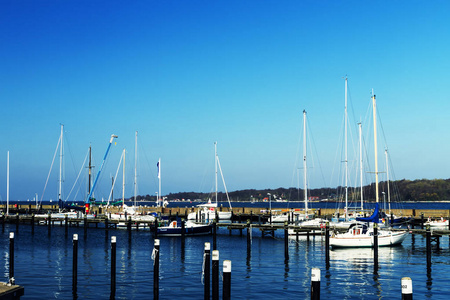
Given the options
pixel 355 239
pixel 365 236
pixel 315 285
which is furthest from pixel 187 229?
pixel 315 285

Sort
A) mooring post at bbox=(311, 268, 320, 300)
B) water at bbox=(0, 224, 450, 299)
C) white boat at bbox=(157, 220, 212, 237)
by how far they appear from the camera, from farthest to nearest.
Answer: white boat at bbox=(157, 220, 212, 237) < water at bbox=(0, 224, 450, 299) < mooring post at bbox=(311, 268, 320, 300)

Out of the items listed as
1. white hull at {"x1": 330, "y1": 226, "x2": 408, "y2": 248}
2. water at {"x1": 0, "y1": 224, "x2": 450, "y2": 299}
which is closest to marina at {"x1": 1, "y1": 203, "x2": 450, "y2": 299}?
water at {"x1": 0, "y1": 224, "x2": 450, "y2": 299}

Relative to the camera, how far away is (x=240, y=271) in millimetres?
36094

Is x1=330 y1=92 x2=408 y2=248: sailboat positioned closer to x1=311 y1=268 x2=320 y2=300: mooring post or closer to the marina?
the marina

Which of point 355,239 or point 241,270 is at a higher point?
point 355,239

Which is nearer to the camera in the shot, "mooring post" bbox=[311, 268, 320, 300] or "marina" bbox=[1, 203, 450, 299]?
"mooring post" bbox=[311, 268, 320, 300]

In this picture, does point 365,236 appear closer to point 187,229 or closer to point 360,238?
point 360,238

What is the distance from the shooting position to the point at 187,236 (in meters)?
64.7

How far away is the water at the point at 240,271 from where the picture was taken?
2848cm

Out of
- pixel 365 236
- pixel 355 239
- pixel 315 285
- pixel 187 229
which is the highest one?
pixel 315 285

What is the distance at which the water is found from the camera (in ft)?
93.5

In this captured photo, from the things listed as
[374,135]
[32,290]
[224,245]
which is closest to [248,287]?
[32,290]

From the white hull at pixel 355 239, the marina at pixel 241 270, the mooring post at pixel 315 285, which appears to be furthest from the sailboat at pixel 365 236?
the mooring post at pixel 315 285

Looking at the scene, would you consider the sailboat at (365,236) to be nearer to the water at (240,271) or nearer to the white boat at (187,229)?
the water at (240,271)
